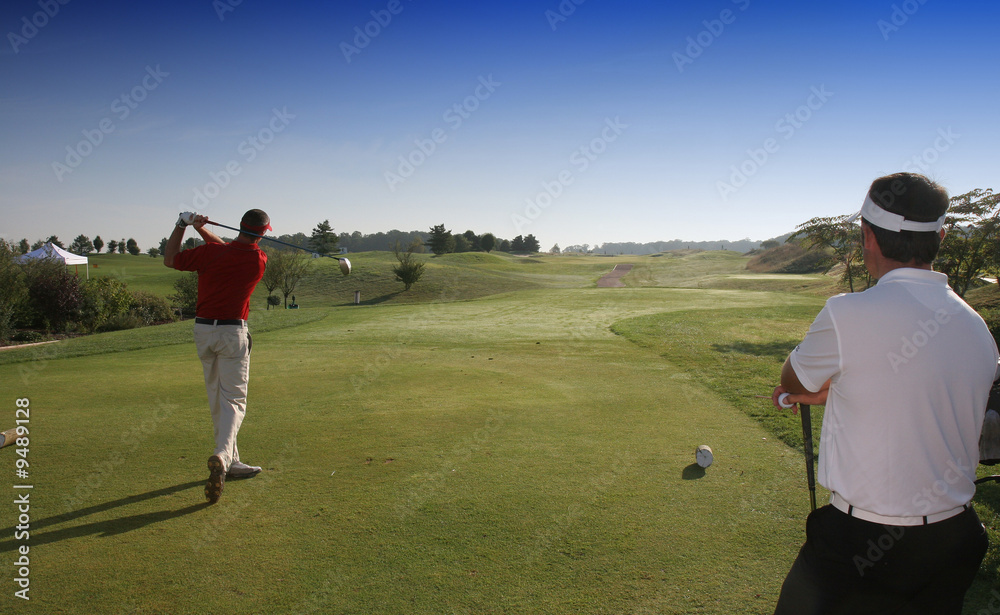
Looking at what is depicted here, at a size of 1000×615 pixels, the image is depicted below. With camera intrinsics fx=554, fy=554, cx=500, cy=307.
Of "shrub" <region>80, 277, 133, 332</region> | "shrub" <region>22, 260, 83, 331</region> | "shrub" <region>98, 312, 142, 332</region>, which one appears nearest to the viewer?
"shrub" <region>22, 260, 83, 331</region>

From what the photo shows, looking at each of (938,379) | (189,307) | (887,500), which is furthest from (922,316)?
(189,307)

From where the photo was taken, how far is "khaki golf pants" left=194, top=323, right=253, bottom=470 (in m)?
5.35

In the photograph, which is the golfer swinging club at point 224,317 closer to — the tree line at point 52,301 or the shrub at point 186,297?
the tree line at point 52,301

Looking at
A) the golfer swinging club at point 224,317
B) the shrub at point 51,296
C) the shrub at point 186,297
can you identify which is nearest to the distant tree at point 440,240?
the shrub at point 186,297

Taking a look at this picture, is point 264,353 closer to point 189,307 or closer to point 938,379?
point 938,379

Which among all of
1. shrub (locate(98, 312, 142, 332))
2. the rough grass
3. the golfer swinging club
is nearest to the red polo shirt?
the golfer swinging club

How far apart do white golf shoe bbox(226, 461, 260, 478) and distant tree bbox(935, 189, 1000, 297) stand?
64.0 ft

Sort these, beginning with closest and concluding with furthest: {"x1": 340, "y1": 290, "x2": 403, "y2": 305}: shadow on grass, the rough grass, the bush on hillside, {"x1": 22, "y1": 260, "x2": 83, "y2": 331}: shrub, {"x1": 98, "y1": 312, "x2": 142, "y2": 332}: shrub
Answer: the rough grass
{"x1": 22, "y1": 260, "x2": 83, "y2": 331}: shrub
{"x1": 98, "y1": 312, "x2": 142, "y2": 332}: shrub
{"x1": 340, "y1": 290, "x2": 403, "y2": 305}: shadow on grass
the bush on hillside

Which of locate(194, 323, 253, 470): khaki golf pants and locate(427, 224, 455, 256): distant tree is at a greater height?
locate(427, 224, 455, 256): distant tree

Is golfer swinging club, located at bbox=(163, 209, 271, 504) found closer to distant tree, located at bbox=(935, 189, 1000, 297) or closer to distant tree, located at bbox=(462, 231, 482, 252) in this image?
distant tree, located at bbox=(935, 189, 1000, 297)

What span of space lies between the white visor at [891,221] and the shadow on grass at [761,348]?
11750mm

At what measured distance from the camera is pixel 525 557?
3852 mm
